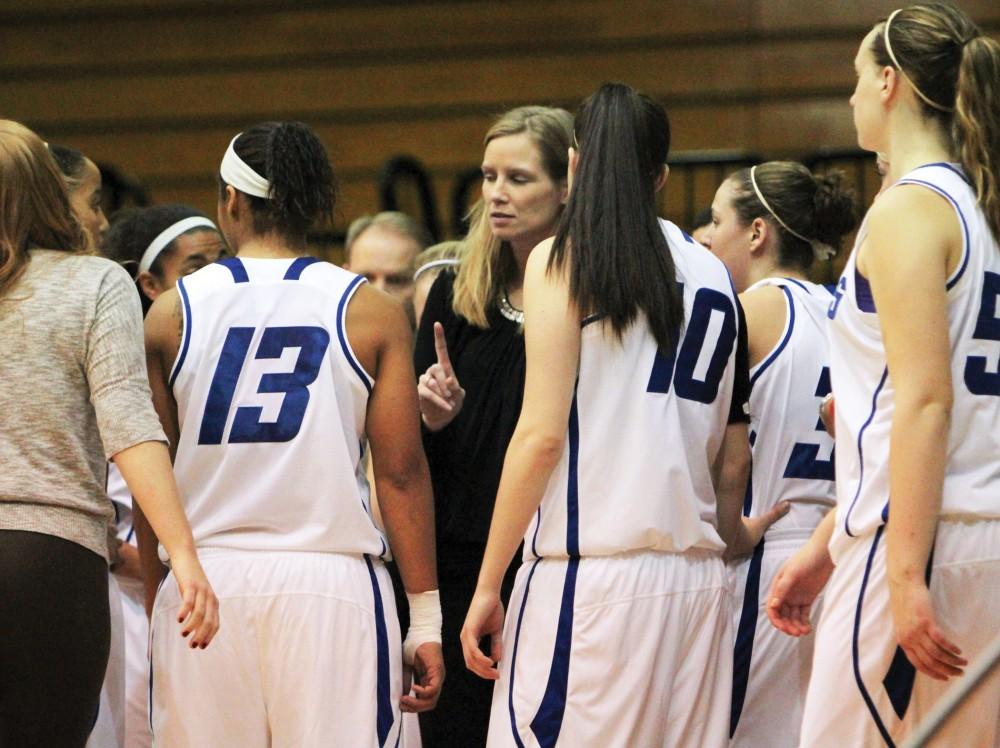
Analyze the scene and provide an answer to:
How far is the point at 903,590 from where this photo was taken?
216cm

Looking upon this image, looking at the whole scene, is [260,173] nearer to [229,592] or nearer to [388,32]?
[229,592]

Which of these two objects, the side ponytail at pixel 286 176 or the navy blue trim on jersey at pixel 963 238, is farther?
the side ponytail at pixel 286 176

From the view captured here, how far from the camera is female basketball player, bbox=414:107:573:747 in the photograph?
3.60 metres

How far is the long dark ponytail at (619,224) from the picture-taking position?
2643mm

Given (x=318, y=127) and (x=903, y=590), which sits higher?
(x=318, y=127)

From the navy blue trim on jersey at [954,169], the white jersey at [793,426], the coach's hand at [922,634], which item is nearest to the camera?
the coach's hand at [922,634]

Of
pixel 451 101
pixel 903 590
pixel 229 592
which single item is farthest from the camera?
pixel 451 101

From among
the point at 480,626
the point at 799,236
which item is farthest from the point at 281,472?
the point at 799,236

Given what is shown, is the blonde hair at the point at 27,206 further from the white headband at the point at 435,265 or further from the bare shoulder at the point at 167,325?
the white headband at the point at 435,265

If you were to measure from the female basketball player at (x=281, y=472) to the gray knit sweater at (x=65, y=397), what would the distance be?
0.81 ft

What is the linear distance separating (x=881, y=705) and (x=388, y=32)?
6.36 meters

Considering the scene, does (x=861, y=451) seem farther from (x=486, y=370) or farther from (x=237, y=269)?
(x=486, y=370)

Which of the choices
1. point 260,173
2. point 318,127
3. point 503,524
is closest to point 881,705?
point 503,524

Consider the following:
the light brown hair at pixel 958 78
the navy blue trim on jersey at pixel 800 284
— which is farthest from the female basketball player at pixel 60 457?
the navy blue trim on jersey at pixel 800 284
